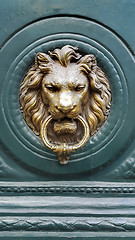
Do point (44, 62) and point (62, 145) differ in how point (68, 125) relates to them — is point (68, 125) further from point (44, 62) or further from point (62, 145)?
point (44, 62)

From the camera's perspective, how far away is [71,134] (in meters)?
0.91

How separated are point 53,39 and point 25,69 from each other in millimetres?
101

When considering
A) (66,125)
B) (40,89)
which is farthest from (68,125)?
(40,89)

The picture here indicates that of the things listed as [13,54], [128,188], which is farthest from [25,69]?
[128,188]

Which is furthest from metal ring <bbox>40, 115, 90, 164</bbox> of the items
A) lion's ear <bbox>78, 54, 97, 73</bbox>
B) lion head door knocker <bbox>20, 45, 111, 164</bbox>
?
lion's ear <bbox>78, 54, 97, 73</bbox>

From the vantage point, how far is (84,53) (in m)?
0.91

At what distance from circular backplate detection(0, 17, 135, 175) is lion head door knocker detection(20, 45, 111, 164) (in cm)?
2

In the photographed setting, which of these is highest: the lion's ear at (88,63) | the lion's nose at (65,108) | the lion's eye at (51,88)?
the lion's ear at (88,63)

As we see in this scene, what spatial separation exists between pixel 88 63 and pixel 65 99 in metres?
0.11

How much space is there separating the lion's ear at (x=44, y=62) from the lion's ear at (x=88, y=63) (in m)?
0.07

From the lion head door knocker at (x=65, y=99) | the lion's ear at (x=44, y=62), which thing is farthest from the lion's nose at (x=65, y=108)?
the lion's ear at (x=44, y=62)

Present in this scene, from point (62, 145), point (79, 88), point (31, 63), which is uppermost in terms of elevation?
point (31, 63)

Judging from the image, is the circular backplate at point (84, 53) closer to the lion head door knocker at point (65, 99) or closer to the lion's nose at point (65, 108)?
the lion head door knocker at point (65, 99)

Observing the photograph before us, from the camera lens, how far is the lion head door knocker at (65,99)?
84cm
